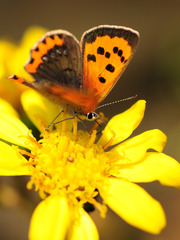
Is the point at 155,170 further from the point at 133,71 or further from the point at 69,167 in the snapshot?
the point at 133,71

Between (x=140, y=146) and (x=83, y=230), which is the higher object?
(x=140, y=146)

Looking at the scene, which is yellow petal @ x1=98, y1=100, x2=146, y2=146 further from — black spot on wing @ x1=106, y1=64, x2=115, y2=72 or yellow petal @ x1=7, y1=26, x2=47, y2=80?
yellow petal @ x1=7, y1=26, x2=47, y2=80

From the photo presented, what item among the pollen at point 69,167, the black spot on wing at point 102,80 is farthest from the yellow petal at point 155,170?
the black spot on wing at point 102,80

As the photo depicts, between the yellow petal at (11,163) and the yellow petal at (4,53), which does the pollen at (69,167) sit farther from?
the yellow petal at (4,53)

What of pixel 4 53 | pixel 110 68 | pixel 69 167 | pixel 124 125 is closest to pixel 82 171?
pixel 69 167

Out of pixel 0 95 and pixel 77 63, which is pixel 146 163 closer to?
pixel 77 63

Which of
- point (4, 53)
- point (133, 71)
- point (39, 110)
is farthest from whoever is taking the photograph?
point (133, 71)

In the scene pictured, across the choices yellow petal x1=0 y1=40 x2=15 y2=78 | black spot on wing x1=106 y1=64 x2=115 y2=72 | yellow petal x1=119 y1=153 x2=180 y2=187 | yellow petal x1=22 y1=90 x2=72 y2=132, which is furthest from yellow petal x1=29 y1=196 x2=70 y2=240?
yellow petal x1=0 y1=40 x2=15 y2=78
